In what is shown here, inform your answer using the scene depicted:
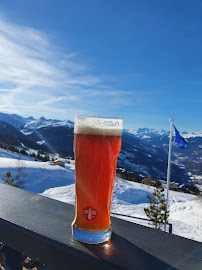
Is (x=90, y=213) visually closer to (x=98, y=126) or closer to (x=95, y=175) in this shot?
(x=95, y=175)

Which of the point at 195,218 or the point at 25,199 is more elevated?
the point at 25,199

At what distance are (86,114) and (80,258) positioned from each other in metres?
0.45

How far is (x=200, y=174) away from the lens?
608ft

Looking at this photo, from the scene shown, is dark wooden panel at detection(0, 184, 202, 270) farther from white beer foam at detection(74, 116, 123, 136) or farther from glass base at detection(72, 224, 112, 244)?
white beer foam at detection(74, 116, 123, 136)

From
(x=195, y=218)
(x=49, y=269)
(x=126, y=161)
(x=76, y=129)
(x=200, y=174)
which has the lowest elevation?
(x=200, y=174)

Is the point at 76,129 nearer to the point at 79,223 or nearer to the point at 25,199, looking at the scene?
the point at 79,223

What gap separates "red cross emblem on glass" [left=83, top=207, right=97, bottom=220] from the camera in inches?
32.3

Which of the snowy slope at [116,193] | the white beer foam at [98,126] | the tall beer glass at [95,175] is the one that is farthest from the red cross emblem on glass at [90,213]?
the snowy slope at [116,193]

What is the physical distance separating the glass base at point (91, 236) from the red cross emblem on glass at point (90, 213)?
0.05 metres

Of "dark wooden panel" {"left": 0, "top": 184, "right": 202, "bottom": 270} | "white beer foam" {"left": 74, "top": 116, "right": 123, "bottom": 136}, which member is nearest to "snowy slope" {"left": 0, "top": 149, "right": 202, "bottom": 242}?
"dark wooden panel" {"left": 0, "top": 184, "right": 202, "bottom": 270}

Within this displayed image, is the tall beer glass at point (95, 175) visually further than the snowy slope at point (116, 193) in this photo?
No

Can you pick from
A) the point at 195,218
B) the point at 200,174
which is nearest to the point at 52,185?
the point at 195,218

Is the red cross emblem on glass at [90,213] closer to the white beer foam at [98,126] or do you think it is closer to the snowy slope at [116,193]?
the white beer foam at [98,126]

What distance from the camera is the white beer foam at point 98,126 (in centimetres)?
82
